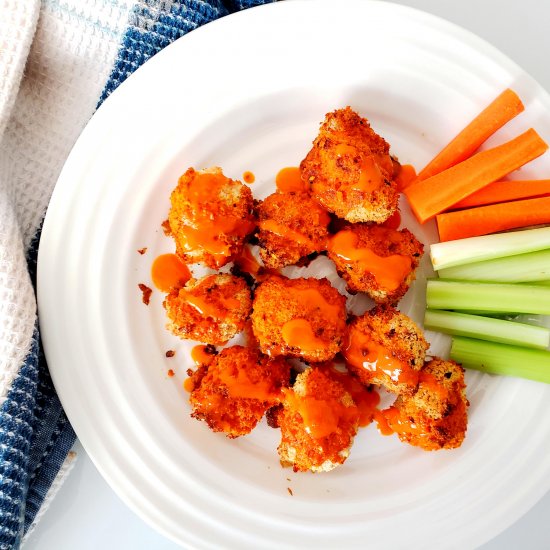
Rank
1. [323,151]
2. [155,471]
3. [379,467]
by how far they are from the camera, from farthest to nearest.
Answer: [379,467], [155,471], [323,151]

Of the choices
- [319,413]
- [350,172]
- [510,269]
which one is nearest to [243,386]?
[319,413]

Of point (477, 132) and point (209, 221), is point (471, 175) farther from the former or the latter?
point (209, 221)

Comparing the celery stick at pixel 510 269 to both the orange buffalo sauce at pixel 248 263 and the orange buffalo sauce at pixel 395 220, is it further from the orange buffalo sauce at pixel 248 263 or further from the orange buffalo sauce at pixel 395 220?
the orange buffalo sauce at pixel 248 263

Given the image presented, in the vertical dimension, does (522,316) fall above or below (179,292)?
above

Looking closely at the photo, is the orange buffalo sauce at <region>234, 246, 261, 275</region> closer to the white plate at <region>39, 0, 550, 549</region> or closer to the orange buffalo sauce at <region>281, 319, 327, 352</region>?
the white plate at <region>39, 0, 550, 549</region>

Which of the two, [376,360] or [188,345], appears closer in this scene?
[376,360]

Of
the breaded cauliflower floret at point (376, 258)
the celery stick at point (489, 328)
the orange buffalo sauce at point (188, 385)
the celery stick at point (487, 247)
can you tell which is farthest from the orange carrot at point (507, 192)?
the orange buffalo sauce at point (188, 385)

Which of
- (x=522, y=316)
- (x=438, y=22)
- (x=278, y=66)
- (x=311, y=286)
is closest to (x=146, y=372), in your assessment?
(x=311, y=286)

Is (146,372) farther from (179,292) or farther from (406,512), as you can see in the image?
(406,512)
